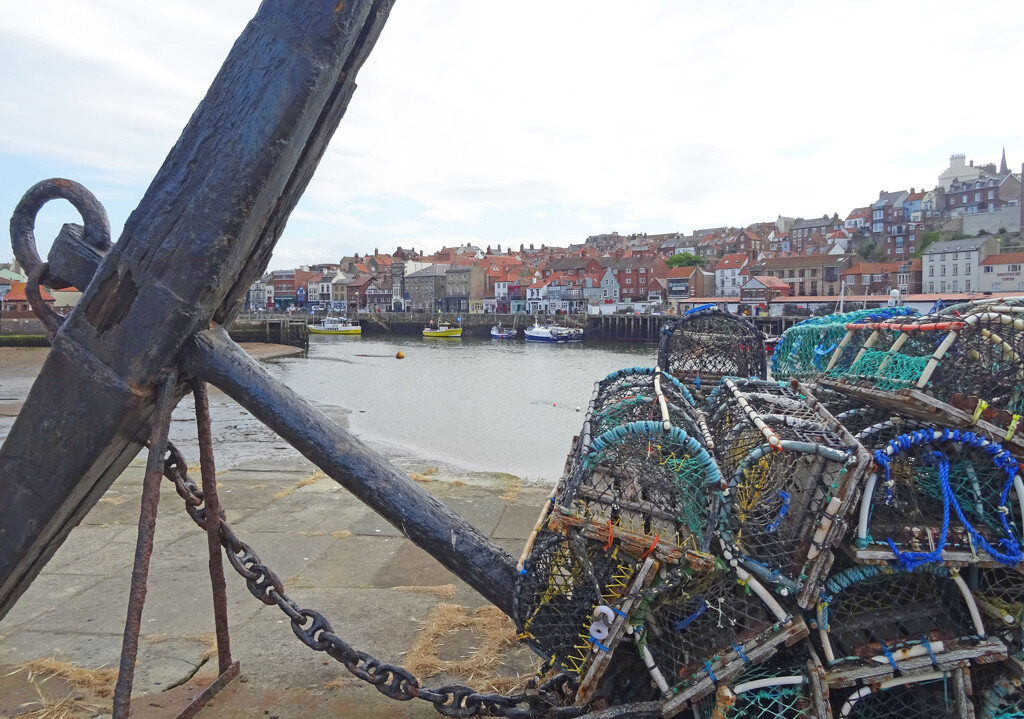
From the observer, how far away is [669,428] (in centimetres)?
274

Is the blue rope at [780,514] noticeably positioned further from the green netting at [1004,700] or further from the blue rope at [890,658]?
the green netting at [1004,700]

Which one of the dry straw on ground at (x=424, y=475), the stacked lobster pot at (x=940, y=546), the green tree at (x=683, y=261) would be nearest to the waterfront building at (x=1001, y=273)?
the green tree at (x=683, y=261)

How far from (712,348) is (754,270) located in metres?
82.5

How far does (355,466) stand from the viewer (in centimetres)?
273

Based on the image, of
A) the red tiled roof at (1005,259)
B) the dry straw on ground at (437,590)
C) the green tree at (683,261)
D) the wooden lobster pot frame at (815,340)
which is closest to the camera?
the wooden lobster pot frame at (815,340)

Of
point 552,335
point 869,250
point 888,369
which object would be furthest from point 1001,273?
point 888,369

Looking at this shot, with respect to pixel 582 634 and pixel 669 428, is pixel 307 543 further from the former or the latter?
pixel 669 428

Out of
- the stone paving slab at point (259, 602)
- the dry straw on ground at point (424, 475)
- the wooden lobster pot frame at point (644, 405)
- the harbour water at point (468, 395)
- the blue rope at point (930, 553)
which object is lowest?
the harbour water at point (468, 395)

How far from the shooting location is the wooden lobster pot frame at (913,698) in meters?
2.52

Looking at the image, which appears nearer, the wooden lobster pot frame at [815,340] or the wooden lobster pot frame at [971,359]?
the wooden lobster pot frame at [971,359]

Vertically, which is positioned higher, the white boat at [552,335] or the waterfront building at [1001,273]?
the waterfront building at [1001,273]

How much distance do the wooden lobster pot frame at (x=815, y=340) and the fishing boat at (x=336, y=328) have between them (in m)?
72.0

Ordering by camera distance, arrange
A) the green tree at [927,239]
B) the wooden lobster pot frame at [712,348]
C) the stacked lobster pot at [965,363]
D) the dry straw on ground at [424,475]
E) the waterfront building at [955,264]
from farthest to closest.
Result: 1. the green tree at [927,239]
2. the waterfront building at [955,264]
3. the dry straw on ground at [424,475]
4. the wooden lobster pot frame at [712,348]
5. the stacked lobster pot at [965,363]

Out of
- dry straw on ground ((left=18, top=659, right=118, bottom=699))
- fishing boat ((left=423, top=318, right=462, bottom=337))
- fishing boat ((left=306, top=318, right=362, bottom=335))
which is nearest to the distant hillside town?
fishing boat ((left=423, top=318, right=462, bottom=337))
